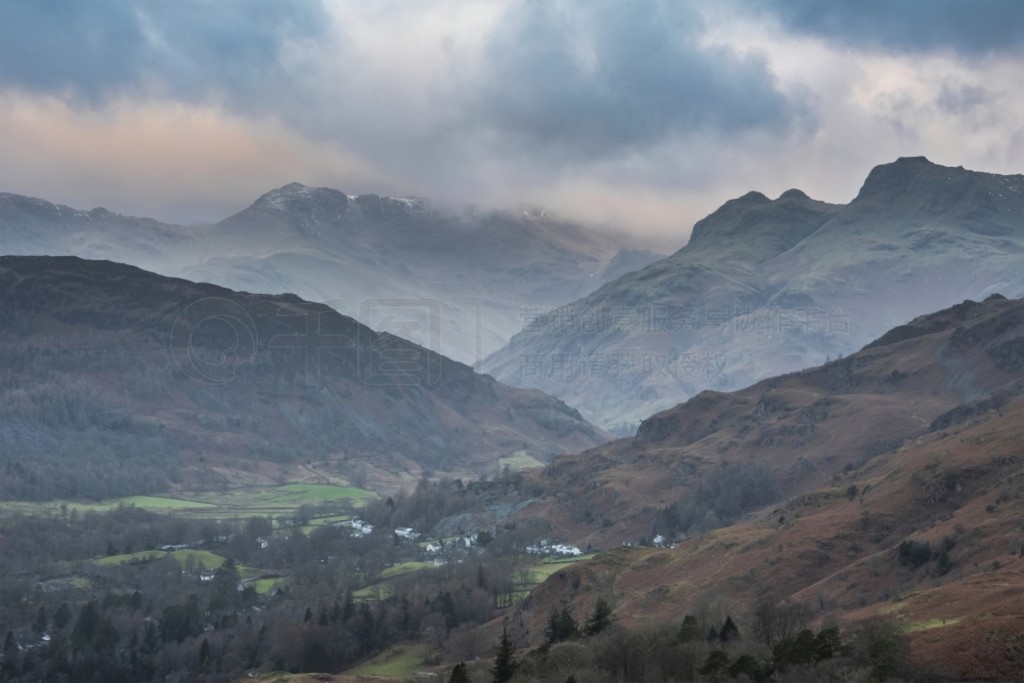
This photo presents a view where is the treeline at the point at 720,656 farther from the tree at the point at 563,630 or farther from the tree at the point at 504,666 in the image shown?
the tree at the point at 563,630

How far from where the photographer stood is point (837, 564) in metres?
166

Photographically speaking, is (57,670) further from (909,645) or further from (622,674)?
(909,645)

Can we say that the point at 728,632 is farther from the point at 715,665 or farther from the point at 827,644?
the point at 827,644

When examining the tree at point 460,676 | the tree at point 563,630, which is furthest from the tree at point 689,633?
the tree at point 563,630

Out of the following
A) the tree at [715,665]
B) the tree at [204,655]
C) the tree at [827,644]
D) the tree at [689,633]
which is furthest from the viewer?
the tree at [204,655]

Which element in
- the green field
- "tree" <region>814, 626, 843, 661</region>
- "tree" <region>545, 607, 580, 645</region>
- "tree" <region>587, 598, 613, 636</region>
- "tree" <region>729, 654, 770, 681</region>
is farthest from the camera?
the green field

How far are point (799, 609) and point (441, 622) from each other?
79704 mm

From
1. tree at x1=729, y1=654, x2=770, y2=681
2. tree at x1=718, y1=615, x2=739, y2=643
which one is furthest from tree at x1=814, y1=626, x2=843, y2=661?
tree at x1=718, y1=615, x2=739, y2=643

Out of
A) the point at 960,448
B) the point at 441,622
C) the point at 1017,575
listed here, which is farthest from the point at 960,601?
the point at 441,622

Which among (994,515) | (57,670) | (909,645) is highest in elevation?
(994,515)

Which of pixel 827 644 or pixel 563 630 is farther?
pixel 563 630

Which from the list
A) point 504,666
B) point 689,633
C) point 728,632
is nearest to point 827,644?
point 689,633

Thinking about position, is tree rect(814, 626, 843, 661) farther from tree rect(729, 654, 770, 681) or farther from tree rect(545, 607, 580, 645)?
tree rect(545, 607, 580, 645)

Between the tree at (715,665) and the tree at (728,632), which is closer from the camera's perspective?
the tree at (715,665)
